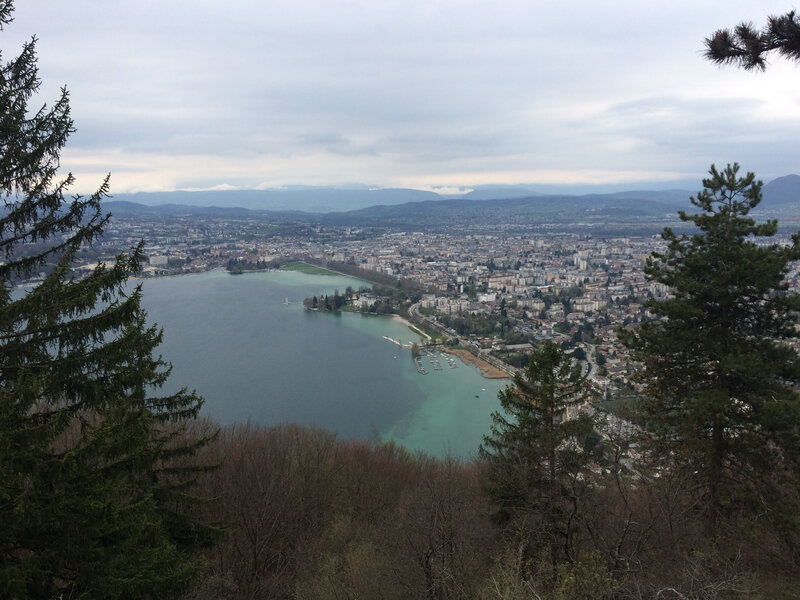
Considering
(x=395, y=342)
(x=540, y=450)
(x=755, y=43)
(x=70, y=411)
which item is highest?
(x=755, y=43)

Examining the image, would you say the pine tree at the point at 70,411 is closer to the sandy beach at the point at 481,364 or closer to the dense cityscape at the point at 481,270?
the dense cityscape at the point at 481,270

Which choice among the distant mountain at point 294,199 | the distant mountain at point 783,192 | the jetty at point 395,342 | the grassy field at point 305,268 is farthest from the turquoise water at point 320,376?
the distant mountain at point 294,199

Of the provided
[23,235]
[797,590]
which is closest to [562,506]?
[797,590]

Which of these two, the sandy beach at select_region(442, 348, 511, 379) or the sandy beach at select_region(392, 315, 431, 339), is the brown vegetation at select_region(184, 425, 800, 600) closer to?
the sandy beach at select_region(442, 348, 511, 379)

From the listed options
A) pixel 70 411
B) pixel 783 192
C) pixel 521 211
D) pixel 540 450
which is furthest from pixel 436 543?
pixel 521 211

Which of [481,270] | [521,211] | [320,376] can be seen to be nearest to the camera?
[320,376]

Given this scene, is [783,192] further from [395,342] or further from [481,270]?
[395,342]
